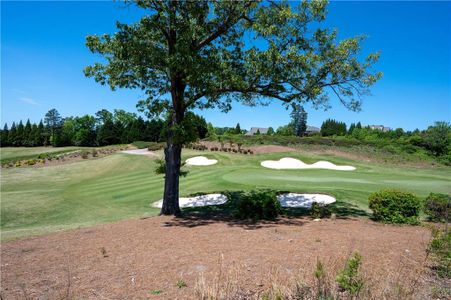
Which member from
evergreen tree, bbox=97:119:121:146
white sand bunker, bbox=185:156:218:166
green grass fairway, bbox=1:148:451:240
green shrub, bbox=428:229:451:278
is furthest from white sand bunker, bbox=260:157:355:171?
evergreen tree, bbox=97:119:121:146

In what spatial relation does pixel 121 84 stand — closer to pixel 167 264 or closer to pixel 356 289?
pixel 167 264

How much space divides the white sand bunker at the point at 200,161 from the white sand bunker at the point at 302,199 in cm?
1567

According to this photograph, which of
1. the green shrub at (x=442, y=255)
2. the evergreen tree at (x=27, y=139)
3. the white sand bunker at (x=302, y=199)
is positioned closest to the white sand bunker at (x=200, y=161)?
the white sand bunker at (x=302, y=199)

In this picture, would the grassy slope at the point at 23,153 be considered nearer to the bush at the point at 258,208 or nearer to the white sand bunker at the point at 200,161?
the white sand bunker at the point at 200,161

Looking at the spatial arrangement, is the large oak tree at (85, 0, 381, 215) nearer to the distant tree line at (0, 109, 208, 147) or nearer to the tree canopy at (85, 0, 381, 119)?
the tree canopy at (85, 0, 381, 119)

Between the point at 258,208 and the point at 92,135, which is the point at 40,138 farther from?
the point at 258,208

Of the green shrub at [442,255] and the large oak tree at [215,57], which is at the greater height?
the large oak tree at [215,57]

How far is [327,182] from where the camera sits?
19.5m

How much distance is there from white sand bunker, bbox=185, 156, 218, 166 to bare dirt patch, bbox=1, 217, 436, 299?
19924 millimetres

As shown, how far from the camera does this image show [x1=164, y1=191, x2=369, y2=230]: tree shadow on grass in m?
10.2

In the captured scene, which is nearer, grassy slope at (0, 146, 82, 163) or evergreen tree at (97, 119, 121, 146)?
grassy slope at (0, 146, 82, 163)

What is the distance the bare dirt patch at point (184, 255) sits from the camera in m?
5.24

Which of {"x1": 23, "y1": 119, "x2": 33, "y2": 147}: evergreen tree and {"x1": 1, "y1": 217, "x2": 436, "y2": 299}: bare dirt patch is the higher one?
{"x1": 23, "y1": 119, "x2": 33, "y2": 147}: evergreen tree

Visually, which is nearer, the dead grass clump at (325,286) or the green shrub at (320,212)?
the dead grass clump at (325,286)
